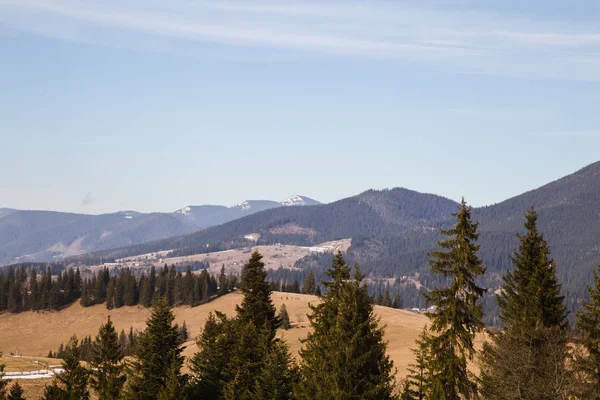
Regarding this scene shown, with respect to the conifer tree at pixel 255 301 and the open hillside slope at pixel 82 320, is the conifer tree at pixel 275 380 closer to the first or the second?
the conifer tree at pixel 255 301

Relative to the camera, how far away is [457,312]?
3316cm

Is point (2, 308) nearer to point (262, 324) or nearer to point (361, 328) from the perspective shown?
point (262, 324)

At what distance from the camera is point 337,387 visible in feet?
117

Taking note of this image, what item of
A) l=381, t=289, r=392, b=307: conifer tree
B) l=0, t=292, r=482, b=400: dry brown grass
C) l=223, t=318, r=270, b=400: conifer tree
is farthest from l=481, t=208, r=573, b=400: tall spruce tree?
l=381, t=289, r=392, b=307: conifer tree

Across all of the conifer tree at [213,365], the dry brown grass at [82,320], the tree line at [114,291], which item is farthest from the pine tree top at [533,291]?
the tree line at [114,291]

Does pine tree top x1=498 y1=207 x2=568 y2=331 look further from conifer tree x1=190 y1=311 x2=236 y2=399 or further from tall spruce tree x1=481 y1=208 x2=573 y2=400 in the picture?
conifer tree x1=190 y1=311 x2=236 y2=399

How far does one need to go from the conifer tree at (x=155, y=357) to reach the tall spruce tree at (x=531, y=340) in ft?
65.2

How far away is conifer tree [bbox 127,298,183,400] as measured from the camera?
46156 millimetres

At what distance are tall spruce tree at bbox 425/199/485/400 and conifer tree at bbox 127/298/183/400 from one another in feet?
61.7

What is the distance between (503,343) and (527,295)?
3510 millimetres

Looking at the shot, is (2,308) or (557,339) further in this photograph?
(2,308)

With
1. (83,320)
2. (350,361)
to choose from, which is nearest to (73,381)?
(350,361)

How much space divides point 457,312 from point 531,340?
22.9 ft

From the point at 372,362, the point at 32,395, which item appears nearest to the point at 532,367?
the point at 372,362
